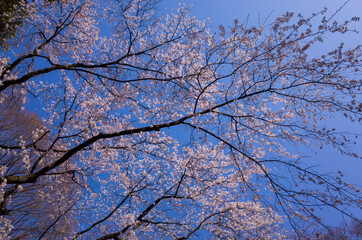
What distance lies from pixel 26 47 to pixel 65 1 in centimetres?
202

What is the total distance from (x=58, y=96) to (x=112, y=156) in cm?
242

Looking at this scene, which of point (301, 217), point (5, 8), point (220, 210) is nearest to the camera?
point (301, 217)

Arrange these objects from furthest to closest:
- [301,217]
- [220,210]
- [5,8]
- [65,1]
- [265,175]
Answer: [220,210], [65,1], [5,8], [265,175], [301,217]

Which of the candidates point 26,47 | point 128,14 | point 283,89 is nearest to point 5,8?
point 26,47

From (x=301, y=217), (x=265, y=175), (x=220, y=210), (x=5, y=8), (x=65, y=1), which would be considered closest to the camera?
(x=301, y=217)

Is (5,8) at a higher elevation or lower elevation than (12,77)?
higher

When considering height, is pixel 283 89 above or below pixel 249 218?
above

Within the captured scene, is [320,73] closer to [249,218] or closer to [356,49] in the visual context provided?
[356,49]

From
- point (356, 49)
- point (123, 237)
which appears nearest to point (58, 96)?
point (123, 237)

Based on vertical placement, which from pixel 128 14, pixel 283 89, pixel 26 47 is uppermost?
pixel 128 14

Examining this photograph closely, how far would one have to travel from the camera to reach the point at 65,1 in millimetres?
6887

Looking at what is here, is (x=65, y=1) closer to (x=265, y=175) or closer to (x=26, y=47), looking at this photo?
(x=26, y=47)

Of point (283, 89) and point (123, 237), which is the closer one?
point (283, 89)

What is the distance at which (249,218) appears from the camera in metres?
8.52
